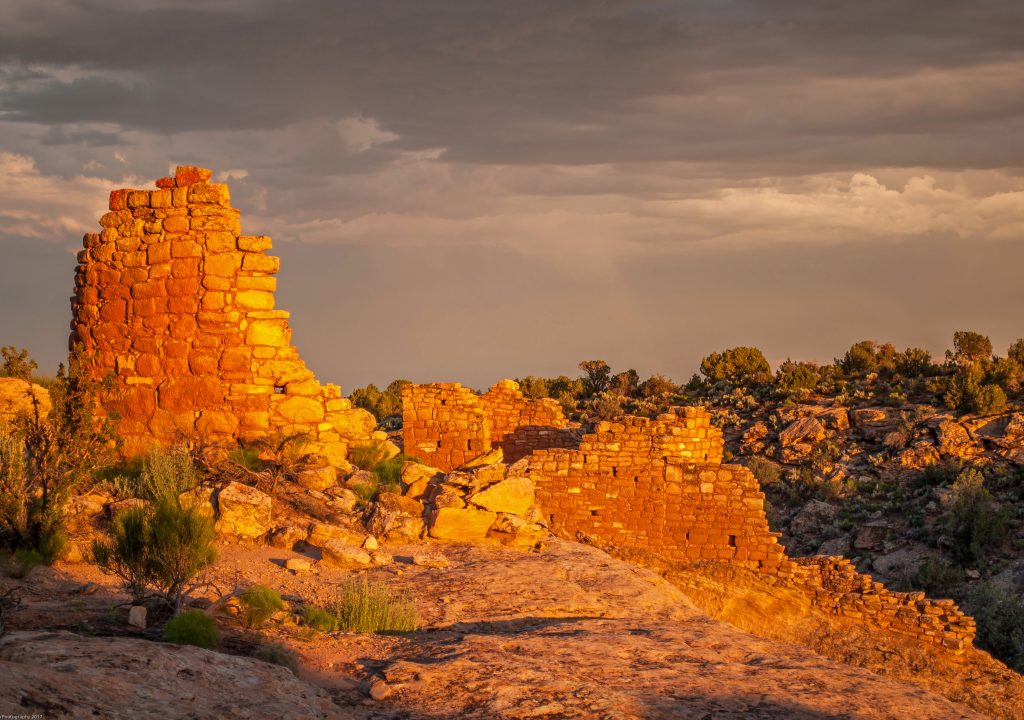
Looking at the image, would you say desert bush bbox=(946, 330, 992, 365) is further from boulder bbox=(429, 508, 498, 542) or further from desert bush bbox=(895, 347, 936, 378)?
boulder bbox=(429, 508, 498, 542)

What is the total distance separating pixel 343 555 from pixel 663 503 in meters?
4.68

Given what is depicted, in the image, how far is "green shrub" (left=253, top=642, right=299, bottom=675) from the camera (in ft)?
23.5

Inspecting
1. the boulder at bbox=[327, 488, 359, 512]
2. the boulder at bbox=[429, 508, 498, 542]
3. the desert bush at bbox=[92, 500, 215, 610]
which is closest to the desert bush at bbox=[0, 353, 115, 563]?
the desert bush at bbox=[92, 500, 215, 610]

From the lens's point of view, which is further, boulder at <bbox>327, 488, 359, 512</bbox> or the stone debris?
boulder at <bbox>327, 488, 359, 512</bbox>

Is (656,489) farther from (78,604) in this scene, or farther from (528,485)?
(78,604)

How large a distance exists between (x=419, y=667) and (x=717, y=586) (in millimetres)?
6251

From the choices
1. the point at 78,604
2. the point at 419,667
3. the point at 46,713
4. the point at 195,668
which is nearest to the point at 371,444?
the point at 78,604

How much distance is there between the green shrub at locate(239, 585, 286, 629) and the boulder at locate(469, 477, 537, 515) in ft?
12.7

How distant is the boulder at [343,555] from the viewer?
1042 centimetres

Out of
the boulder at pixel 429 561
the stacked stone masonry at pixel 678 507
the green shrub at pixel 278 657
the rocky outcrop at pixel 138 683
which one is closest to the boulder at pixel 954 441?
the stacked stone masonry at pixel 678 507

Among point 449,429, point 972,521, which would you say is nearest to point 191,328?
point 449,429

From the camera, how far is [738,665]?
7.86m

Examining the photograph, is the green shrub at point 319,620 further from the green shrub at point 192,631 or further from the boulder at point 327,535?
the boulder at point 327,535

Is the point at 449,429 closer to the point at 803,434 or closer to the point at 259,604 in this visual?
the point at 259,604
